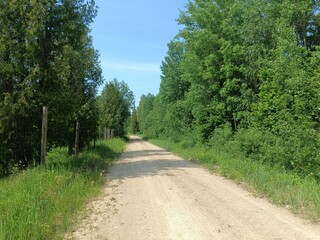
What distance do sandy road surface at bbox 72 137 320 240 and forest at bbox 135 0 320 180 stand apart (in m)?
3.88

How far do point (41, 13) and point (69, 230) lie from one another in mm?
10611

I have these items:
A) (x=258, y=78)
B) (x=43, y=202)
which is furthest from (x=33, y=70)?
(x=258, y=78)

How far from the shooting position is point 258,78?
881 inches

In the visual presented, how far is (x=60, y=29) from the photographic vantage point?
15961 mm

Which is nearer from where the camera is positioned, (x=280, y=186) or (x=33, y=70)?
(x=280, y=186)

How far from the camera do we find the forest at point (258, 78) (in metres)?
14.5

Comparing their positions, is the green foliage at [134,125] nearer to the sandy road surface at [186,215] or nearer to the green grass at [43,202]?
the green grass at [43,202]

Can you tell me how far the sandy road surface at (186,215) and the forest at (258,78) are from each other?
12.7ft

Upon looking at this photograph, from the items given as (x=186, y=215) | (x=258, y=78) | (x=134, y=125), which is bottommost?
(x=186, y=215)

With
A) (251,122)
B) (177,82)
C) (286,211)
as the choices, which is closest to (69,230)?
(286,211)

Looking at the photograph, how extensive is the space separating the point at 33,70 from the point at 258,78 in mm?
13880

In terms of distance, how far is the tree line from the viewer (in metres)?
14.3

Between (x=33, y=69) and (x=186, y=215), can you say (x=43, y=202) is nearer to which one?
(x=186, y=215)

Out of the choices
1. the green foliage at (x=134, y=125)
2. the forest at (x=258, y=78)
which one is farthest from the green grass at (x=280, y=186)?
the green foliage at (x=134, y=125)
